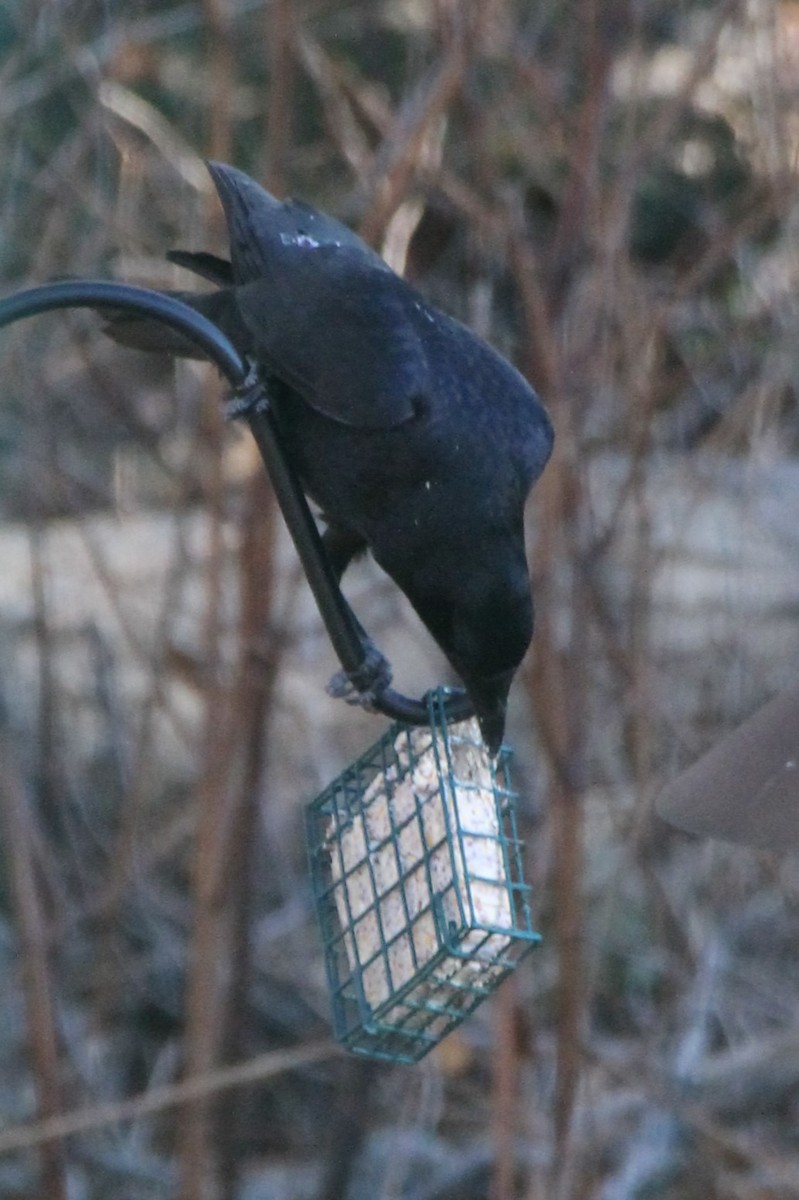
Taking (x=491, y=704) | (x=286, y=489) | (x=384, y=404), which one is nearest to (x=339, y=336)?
(x=384, y=404)

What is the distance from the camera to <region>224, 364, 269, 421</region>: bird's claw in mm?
2596

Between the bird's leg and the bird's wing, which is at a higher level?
the bird's wing

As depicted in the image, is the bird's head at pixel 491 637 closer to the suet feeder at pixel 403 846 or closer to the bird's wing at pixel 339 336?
the suet feeder at pixel 403 846

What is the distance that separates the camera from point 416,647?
221 inches

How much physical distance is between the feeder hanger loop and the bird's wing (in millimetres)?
296

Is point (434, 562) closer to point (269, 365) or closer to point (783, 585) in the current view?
point (269, 365)

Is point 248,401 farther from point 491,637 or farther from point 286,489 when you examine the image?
point 491,637

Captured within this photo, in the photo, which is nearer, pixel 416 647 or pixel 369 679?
pixel 369 679

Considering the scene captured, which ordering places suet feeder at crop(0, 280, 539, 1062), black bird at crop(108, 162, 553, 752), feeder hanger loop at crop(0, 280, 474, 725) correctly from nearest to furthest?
feeder hanger loop at crop(0, 280, 474, 725) → suet feeder at crop(0, 280, 539, 1062) → black bird at crop(108, 162, 553, 752)

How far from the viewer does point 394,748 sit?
8.50 ft

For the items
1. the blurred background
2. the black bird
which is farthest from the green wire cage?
the blurred background

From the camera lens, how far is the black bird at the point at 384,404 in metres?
2.76

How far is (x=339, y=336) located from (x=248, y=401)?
342 mm

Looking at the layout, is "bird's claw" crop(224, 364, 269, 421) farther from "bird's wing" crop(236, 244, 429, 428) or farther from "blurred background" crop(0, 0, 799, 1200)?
"blurred background" crop(0, 0, 799, 1200)
